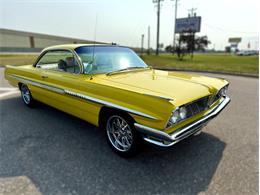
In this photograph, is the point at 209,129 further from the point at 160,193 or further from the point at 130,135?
the point at 160,193

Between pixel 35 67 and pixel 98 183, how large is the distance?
11.3 ft

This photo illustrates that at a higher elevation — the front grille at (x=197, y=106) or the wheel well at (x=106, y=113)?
the front grille at (x=197, y=106)

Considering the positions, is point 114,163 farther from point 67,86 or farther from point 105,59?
point 105,59

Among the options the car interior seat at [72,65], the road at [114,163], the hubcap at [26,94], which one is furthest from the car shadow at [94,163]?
the hubcap at [26,94]

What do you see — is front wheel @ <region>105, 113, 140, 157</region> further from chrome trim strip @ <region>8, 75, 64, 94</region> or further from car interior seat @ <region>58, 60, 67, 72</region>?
car interior seat @ <region>58, 60, 67, 72</region>

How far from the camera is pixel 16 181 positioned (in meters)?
2.36

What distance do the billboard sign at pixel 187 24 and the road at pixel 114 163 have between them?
33919 mm

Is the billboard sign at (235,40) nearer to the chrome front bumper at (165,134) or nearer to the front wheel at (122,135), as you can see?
the chrome front bumper at (165,134)

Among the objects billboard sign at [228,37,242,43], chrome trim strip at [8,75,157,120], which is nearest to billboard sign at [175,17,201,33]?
chrome trim strip at [8,75,157,120]

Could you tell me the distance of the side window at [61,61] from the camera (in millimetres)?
3502

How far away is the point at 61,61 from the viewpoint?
3785 mm

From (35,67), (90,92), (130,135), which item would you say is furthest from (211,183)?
(35,67)

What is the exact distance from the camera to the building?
48541mm

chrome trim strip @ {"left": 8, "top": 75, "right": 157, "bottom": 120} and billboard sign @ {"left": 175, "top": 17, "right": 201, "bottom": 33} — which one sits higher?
billboard sign @ {"left": 175, "top": 17, "right": 201, "bottom": 33}
